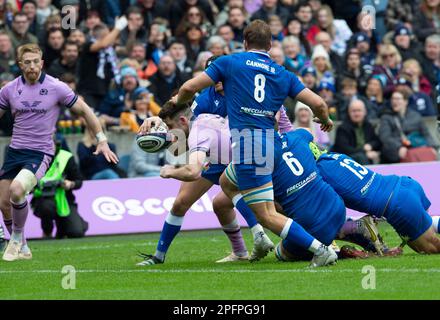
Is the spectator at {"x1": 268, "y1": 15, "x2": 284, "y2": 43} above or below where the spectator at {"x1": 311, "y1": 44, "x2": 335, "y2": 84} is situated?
above

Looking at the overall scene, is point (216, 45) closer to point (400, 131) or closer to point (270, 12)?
point (270, 12)

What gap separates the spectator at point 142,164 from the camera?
62.3 feet

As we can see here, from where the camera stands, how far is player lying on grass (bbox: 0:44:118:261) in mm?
13539

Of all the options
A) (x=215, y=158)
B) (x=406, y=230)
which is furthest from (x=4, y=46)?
(x=406, y=230)

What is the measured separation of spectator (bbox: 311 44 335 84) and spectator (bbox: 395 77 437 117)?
4.45 feet

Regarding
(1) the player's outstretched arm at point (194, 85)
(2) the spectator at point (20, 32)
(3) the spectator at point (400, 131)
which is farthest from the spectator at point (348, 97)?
(1) the player's outstretched arm at point (194, 85)

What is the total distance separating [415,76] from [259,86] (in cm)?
1179

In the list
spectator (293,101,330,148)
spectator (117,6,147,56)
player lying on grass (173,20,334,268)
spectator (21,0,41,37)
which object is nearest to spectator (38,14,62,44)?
spectator (21,0,41,37)

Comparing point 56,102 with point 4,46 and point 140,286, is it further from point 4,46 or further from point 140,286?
point 4,46

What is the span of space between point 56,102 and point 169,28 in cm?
953

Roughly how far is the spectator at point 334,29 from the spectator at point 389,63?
40.3 inches

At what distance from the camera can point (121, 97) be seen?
20.4 m

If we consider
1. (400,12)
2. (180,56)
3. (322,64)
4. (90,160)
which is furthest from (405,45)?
(90,160)

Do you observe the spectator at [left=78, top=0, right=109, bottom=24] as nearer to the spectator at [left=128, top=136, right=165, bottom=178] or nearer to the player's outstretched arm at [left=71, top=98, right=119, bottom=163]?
the spectator at [left=128, top=136, right=165, bottom=178]
